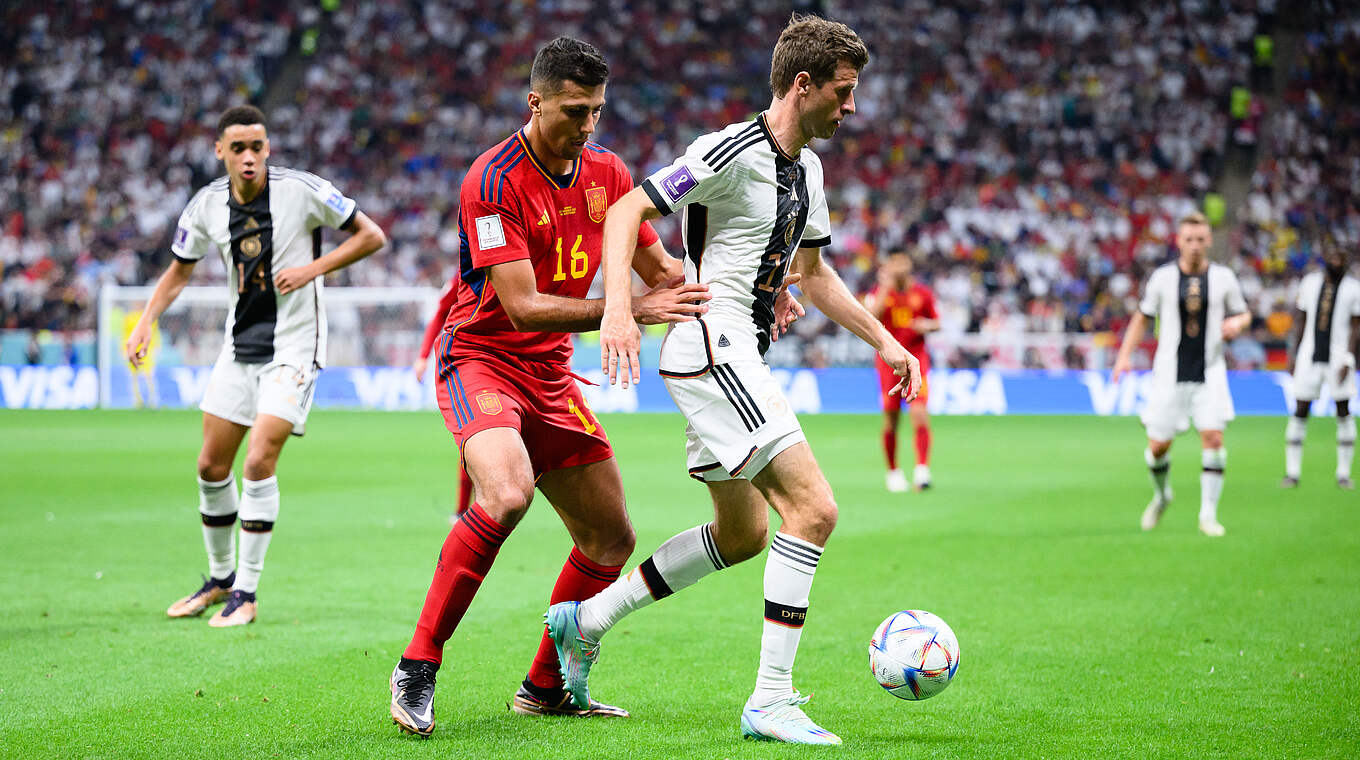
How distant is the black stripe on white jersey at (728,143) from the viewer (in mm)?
4367

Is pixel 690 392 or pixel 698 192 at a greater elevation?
pixel 698 192

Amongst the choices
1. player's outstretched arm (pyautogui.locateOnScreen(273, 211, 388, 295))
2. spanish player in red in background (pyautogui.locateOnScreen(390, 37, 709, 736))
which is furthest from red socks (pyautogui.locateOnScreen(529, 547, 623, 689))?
player's outstretched arm (pyautogui.locateOnScreen(273, 211, 388, 295))

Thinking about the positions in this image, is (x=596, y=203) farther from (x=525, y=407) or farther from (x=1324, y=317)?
(x=1324, y=317)

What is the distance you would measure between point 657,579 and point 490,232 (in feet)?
4.58

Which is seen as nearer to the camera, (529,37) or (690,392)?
(690,392)

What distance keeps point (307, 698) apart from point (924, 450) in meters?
9.00

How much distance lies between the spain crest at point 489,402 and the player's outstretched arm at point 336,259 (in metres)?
2.19

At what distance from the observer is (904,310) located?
523 inches

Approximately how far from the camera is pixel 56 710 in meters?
4.74

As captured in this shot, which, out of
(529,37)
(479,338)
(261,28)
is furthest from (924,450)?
(261,28)

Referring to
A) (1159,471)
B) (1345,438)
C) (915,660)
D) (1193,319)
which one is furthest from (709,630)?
(1345,438)

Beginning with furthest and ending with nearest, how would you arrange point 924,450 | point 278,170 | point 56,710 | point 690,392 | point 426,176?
point 426,176, point 924,450, point 278,170, point 56,710, point 690,392

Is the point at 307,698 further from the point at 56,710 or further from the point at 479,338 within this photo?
the point at 479,338

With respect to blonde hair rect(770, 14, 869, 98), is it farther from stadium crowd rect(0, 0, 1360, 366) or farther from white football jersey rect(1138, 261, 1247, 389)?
stadium crowd rect(0, 0, 1360, 366)
